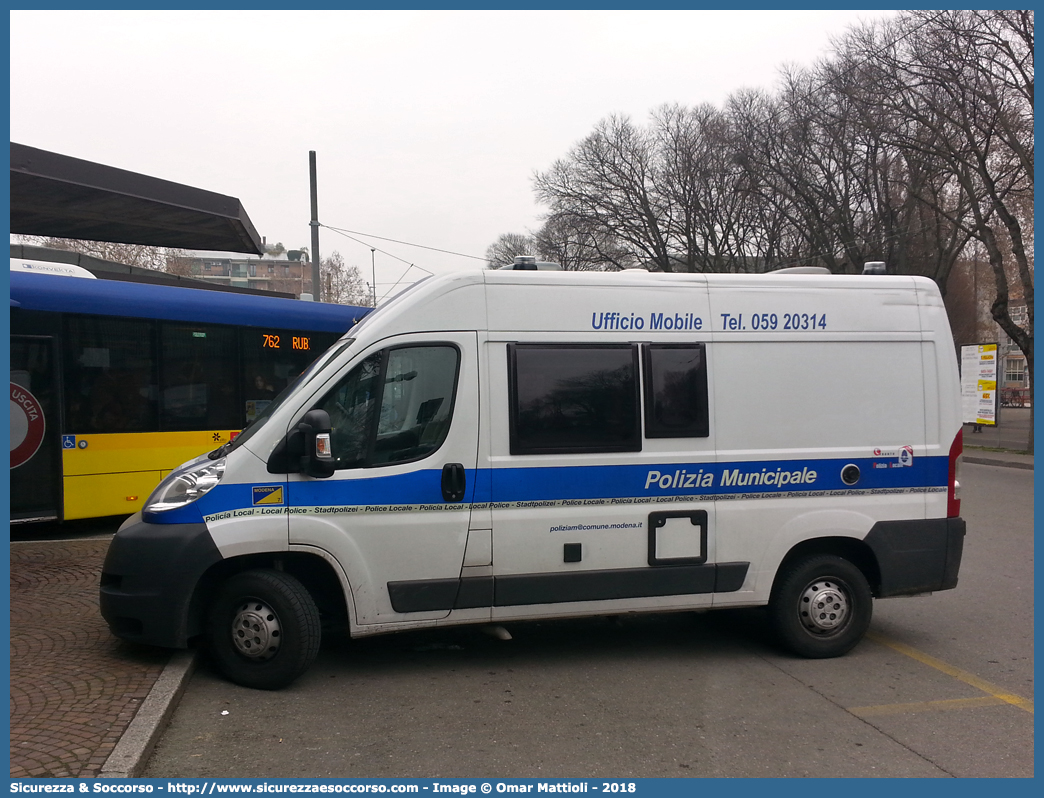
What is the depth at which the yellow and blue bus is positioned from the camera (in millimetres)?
9688

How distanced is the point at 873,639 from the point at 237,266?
119 meters

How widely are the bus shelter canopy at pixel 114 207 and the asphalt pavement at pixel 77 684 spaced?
437 cm

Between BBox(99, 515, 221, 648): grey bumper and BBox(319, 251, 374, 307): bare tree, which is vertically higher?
BBox(319, 251, 374, 307): bare tree

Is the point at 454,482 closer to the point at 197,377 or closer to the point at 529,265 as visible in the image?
the point at 529,265

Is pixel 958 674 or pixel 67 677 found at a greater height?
pixel 67 677

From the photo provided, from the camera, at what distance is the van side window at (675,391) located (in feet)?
18.4

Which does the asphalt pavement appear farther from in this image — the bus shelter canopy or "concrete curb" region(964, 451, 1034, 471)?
"concrete curb" region(964, 451, 1034, 471)

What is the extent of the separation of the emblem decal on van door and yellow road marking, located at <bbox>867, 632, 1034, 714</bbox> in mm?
4517

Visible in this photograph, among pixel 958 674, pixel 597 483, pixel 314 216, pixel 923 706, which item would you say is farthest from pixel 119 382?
pixel 314 216

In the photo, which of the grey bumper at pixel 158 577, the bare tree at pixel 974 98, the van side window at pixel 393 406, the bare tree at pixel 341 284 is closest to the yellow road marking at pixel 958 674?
the van side window at pixel 393 406

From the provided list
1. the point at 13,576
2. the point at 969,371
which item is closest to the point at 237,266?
the point at 969,371

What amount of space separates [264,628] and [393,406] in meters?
1.57

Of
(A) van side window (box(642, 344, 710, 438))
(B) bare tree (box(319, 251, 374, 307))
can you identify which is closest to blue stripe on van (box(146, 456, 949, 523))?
(A) van side window (box(642, 344, 710, 438))

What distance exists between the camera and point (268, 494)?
5090 millimetres
